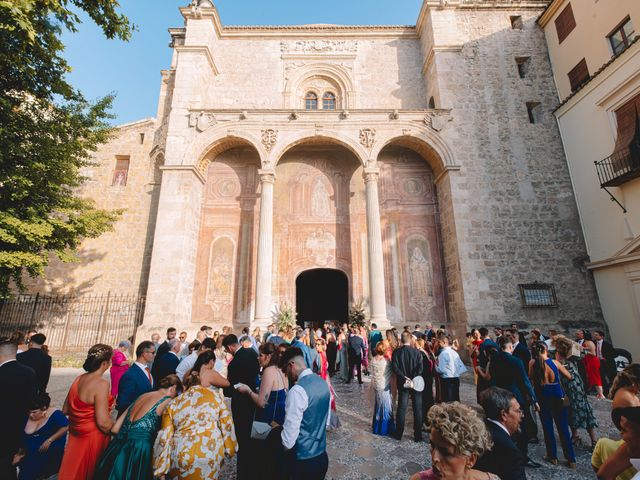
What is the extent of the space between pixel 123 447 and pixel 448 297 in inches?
508

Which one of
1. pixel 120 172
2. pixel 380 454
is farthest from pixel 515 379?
pixel 120 172

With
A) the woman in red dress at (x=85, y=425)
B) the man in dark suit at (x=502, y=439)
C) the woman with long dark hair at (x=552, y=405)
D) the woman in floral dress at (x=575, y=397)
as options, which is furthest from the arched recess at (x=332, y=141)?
the man in dark suit at (x=502, y=439)

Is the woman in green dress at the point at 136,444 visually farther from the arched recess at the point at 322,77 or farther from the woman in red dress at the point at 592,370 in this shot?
the arched recess at the point at 322,77

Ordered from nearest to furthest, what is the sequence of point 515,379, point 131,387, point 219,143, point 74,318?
point 131,387 → point 515,379 → point 74,318 → point 219,143

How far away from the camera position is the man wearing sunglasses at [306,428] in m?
2.71

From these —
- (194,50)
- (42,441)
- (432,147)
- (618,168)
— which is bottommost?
(42,441)

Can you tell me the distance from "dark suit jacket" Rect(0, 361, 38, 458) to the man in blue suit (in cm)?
90

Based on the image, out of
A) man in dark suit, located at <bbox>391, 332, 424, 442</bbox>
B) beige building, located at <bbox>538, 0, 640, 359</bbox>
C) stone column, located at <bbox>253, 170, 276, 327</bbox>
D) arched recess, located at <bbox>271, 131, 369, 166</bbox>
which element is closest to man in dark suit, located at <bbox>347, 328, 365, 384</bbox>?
man in dark suit, located at <bbox>391, 332, 424, 442</bbox>

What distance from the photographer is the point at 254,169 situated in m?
15.2

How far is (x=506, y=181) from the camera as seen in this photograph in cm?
1347

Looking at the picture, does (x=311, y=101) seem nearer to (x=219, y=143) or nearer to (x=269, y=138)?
(x=269, y=138)

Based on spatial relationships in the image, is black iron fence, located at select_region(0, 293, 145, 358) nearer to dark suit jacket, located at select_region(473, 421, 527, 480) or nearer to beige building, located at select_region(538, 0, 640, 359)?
dark suit jacket, located at select_region(473, 421, 527, 480)

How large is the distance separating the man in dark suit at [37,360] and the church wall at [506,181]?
12.0 meters

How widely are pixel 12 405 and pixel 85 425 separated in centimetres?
62
